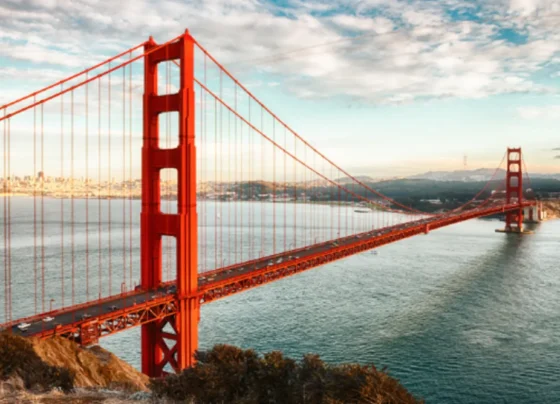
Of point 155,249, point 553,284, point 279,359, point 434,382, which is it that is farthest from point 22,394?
point 553,284

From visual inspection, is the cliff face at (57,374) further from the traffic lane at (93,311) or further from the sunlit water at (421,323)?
the sunlit water at (421,323)

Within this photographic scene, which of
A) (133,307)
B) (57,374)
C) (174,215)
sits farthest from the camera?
(174,215)

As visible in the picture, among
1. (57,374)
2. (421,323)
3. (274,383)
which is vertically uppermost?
(274,383)

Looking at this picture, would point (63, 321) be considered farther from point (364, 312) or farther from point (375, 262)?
point (375, 262)

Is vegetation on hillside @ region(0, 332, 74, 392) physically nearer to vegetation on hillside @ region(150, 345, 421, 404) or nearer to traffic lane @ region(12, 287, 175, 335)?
vegetation on hillside @ region(150, 345, 421, 404)

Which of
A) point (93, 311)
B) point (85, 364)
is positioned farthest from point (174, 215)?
point (85, 364)

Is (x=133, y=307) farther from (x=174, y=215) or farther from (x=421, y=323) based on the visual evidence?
(x=421, y=323)
